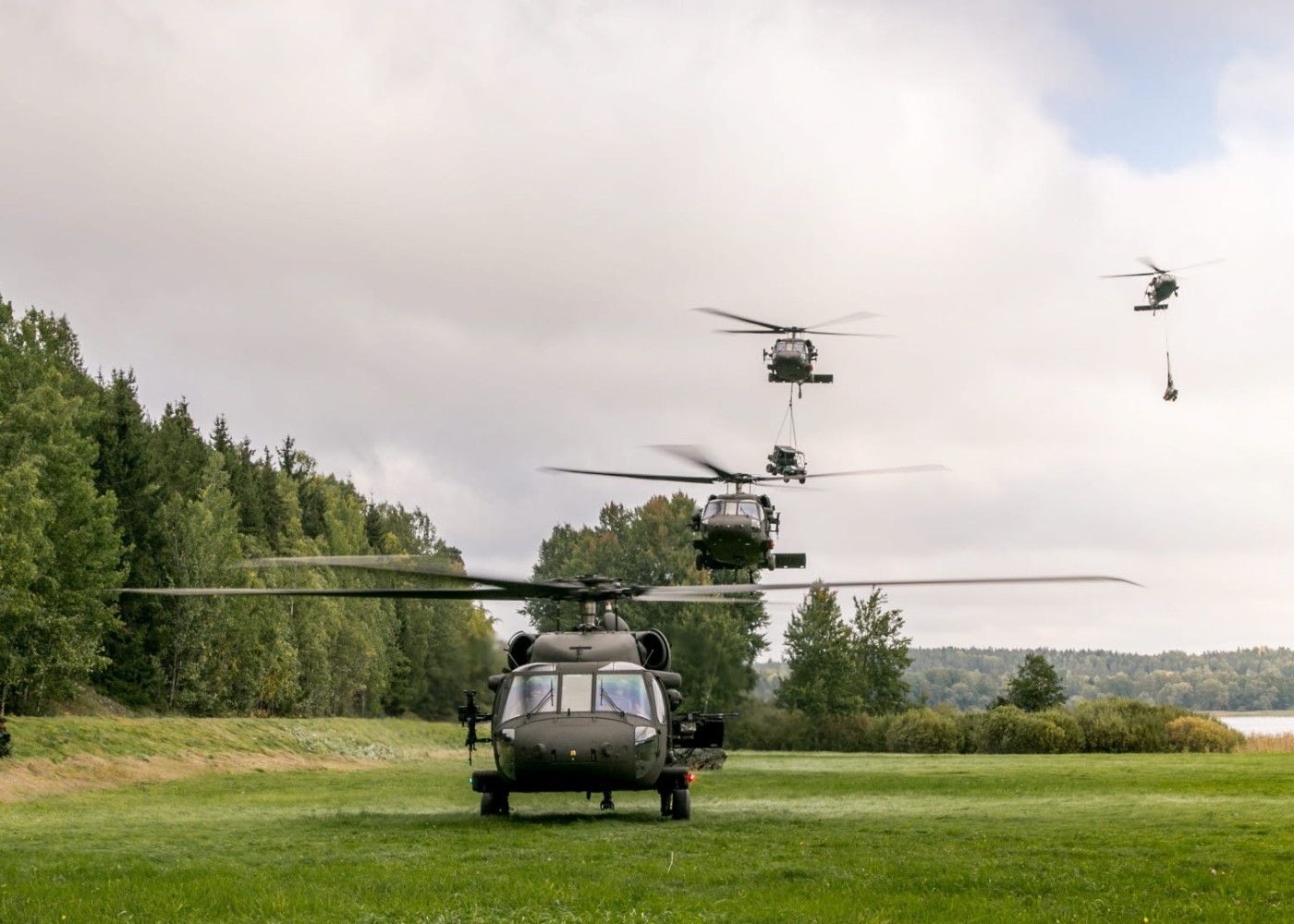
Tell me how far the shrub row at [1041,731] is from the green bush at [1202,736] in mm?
34

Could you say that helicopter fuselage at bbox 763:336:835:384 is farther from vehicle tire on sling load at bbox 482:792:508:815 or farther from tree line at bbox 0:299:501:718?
vehicle tire on sling load at bbox 482:792:508:815

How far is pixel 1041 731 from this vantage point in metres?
59.0

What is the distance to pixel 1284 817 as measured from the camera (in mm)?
18703

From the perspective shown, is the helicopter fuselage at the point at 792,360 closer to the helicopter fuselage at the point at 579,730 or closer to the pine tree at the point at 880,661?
the helicopter fuselage at the point at 579,730

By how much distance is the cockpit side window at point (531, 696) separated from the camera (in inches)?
781

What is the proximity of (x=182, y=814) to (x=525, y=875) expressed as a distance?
11.4 metres

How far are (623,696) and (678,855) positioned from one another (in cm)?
471

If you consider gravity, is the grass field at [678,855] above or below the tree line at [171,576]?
below

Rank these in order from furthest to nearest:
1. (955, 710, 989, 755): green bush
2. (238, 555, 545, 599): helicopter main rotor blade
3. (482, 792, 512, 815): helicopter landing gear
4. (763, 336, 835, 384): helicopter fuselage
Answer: (955, 710, 989, 755): green bush → (763, 336, 835, 384): helicopter fuselage → (482, 792, 512, 815): helicopter landing gear → (238, 555, 545, 599): helicopter main rotor blade

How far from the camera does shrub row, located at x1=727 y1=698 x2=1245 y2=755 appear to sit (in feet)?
177

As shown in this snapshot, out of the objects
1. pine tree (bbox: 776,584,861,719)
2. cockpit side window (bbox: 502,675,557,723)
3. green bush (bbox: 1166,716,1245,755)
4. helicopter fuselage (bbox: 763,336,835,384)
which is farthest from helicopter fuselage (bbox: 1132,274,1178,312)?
pine tree (bbox: 776,584,861,719)

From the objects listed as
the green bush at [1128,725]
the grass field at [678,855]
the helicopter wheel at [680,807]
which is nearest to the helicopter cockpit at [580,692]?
the helicopter wheel at [680,807]

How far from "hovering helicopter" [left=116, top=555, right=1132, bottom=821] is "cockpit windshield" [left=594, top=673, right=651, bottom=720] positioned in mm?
13

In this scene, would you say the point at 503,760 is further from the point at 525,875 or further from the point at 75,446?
the point at 75,446
